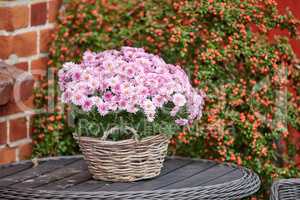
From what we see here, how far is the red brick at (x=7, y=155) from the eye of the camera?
144 inches

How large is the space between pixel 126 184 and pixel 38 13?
1.11 m

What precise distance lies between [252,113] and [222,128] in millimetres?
188

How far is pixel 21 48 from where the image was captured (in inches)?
145

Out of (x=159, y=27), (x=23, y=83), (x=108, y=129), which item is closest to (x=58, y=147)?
(x=23, y=83)

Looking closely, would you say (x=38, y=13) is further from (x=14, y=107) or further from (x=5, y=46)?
(x=14, y=107)

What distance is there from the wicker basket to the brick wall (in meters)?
0.73

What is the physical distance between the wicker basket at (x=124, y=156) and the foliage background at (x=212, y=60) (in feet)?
2.59

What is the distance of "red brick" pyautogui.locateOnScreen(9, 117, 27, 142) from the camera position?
12.1 feet

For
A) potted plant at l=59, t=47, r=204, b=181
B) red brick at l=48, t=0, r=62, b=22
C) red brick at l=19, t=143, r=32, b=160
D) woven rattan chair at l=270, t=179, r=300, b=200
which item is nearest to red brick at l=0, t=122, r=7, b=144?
red brick at l=19, t=143, r=32, b=160

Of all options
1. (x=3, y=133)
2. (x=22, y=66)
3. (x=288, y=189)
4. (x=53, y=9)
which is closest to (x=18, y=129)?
(x=3, y=133)

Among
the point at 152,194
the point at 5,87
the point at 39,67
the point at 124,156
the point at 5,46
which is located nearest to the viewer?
the point at 152,194

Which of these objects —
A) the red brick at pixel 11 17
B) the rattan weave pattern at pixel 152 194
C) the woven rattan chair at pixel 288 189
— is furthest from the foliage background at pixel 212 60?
the rattan weave pattern at pixel 152 194

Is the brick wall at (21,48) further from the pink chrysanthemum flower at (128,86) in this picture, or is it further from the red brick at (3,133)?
the pink chrysanthemum flower at (128,86)

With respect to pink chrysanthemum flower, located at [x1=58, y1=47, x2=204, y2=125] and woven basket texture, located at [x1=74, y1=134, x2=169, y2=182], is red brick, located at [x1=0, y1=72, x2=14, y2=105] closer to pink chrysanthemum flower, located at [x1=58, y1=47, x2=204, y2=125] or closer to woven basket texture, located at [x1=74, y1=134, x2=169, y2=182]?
pink chrysanthemum flower, located at [x1=58, y1=47, x2=204, y2=125]
